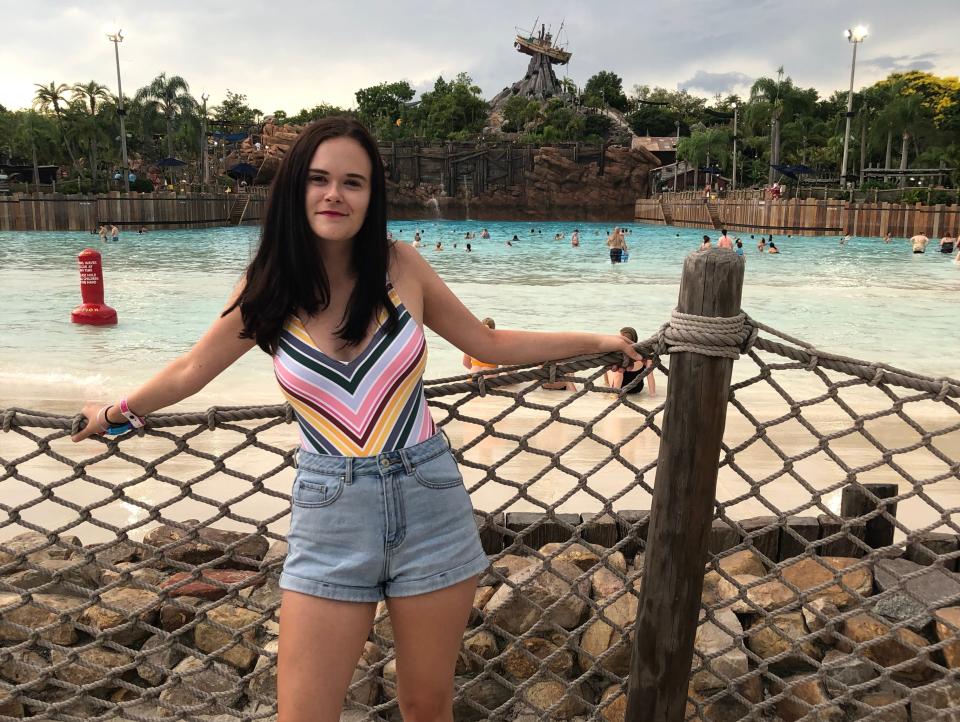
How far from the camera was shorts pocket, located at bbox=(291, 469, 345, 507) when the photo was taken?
1.62 metres

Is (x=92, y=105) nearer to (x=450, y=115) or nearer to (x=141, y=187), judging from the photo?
(x=141, y=187)

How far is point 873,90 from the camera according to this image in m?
56.2

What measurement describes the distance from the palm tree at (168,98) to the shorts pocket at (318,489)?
6531 centimetres

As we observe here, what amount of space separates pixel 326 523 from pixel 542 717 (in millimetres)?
1143

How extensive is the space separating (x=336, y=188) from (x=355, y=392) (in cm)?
44

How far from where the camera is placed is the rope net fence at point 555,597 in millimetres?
2154

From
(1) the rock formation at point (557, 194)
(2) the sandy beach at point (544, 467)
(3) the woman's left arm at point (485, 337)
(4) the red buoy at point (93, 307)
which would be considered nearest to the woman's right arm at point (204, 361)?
(3) the woman's left arm at point (485, 337)

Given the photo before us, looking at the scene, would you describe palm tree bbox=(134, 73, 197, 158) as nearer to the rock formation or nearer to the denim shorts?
the rock formation

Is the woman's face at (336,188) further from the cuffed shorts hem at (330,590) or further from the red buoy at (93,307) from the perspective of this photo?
the red buoy at (93,307)

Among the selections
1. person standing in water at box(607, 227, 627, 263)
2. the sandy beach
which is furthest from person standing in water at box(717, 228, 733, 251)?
person standing in water at box(607, 227, 627, 263)

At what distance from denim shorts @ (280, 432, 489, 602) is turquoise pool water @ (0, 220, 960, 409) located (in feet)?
22.9

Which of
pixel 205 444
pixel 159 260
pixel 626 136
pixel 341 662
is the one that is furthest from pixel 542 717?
pixel 626 136

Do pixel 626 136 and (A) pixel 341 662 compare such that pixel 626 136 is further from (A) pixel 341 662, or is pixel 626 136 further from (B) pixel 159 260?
(A) pixel 341 662

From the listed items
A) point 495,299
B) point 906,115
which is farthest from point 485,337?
point 906,115
